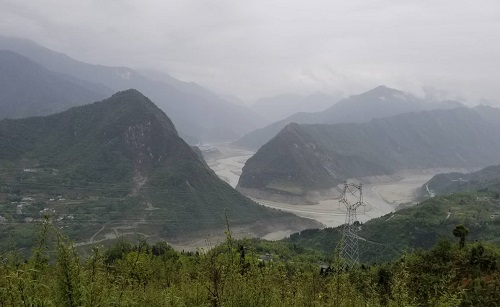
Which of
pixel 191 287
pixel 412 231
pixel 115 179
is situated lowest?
pixel 412 231

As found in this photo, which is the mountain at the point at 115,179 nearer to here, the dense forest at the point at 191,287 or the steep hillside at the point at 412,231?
the steep hillside at the point at 412,231

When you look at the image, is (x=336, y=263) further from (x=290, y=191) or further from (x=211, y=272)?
(x=290, y=191)

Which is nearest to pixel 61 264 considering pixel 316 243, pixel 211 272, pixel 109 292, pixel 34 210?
pixel 109 292

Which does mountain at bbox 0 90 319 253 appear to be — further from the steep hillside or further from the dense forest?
the dense forest

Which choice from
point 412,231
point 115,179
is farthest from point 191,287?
point 115,179

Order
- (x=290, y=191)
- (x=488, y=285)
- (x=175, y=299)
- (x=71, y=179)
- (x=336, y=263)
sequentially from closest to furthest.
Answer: (x=336, y=263) < (x=175, y=299) < (x=488, y=285) < (x=71, y=179) < (x=290, y=191)

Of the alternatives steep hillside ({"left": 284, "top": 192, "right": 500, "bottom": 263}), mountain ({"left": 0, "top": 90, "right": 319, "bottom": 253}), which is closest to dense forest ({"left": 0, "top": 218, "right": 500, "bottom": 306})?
steep hillside ({"left": 284, "top": 192, "right": 500, "bottom": 263})

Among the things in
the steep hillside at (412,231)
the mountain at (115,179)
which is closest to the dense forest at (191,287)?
the steep hillside at (412,231)

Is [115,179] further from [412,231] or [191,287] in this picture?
[191,287]
